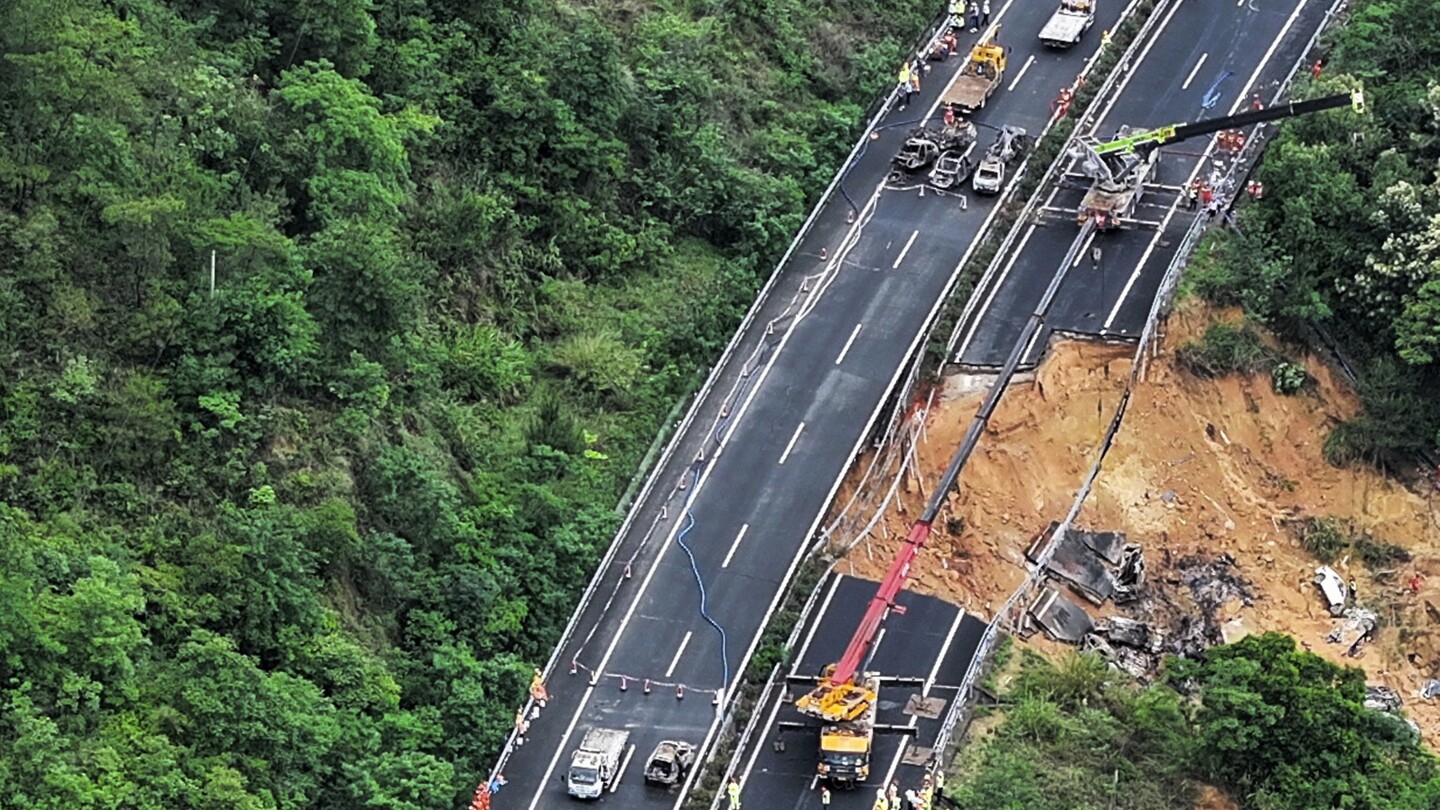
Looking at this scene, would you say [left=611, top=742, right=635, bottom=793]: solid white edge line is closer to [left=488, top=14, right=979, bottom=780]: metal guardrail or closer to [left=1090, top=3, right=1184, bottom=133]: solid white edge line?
[left=488, top=14, right=979, bottom=780]: metal guardrail

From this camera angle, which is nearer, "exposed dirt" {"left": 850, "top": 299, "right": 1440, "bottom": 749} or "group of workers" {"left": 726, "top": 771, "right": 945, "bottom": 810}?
"group of workers" {"left": 726, "top": 771, "right": 945, "bottom": 810}

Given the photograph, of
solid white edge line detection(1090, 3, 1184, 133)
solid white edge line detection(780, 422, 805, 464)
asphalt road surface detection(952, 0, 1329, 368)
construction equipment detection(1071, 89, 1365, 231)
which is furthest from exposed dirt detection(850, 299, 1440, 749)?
solid white edge line detection(1090, 3, 1184, 133)

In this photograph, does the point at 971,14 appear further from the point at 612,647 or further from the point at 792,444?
the point at 612,647

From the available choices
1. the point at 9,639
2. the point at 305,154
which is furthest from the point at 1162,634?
the point at 9,639

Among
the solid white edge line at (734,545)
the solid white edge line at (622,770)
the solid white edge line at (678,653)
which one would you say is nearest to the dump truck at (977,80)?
the solid white edge line at (734,545)

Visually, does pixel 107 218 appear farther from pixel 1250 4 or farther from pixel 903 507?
pixel 1250 4
